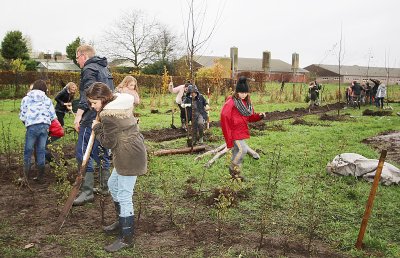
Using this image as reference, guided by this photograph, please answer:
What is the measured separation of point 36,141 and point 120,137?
3.07 metres

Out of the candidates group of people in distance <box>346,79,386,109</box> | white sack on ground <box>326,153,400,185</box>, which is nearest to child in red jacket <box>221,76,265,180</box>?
white sack on ground <box>326,153,400,185</box>

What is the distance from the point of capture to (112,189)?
155 inches

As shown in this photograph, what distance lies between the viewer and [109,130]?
141 inches

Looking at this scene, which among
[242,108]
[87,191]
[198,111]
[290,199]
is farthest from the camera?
[198,111]

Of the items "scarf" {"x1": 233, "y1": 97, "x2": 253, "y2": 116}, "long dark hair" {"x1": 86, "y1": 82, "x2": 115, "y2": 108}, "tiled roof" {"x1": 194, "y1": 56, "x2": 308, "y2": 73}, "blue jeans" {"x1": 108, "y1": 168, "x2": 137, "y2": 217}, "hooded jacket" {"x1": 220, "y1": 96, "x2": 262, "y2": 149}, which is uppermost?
"tiled roof" {"x1": 194, "y1": 56, "x2": 308, "y2": 73}

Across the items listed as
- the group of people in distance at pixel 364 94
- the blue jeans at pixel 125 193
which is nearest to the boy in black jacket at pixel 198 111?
the blue jeans at pixel 125 193

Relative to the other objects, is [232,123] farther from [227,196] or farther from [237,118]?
[227,196]

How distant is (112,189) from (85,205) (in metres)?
1.23

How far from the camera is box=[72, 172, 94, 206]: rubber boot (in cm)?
495

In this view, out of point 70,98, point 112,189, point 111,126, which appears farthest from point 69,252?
point 70,98

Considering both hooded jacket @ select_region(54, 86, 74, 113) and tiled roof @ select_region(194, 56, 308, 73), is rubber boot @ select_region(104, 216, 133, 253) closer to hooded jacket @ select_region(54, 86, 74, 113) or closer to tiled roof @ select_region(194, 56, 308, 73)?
hooded jacket @ select_region(54, 86, 74, 113)

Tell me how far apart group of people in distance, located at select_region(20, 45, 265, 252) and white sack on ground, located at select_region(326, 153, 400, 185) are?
5.49ft

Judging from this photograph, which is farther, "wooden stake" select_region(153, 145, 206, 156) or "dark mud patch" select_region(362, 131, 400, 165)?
"dark mud patch" select_region(362, 131, 400, 165)

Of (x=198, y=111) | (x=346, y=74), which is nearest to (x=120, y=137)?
(x=198, y=111)
